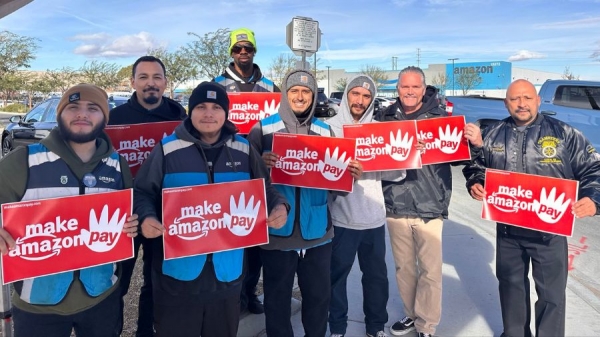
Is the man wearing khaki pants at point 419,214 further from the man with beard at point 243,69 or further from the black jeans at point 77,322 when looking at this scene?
the black jeans at point 77,322

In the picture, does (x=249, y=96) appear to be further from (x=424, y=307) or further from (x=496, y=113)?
(x=496, y=113)

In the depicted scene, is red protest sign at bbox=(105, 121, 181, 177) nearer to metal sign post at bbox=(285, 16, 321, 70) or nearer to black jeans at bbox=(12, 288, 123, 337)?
black jeans at bbox=(12, 288, 123, 337)

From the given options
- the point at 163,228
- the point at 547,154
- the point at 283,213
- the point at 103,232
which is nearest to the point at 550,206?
the point at 547,154

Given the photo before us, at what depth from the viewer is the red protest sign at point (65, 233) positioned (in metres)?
2.06

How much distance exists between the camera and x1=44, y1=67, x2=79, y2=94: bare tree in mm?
43081

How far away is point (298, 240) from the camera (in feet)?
9.67

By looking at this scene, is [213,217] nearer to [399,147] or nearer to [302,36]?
[399,147]

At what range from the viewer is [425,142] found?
11.5 feet

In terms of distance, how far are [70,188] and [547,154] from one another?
10.1ft

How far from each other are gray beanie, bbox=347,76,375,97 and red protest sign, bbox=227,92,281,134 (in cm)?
113

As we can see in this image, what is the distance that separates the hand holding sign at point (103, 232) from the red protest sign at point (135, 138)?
1140mm

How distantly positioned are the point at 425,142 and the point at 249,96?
1.84 metres

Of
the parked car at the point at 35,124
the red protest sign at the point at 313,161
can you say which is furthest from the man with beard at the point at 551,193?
the parked car at the point at 35,124

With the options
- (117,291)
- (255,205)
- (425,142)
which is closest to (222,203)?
(255,205)
